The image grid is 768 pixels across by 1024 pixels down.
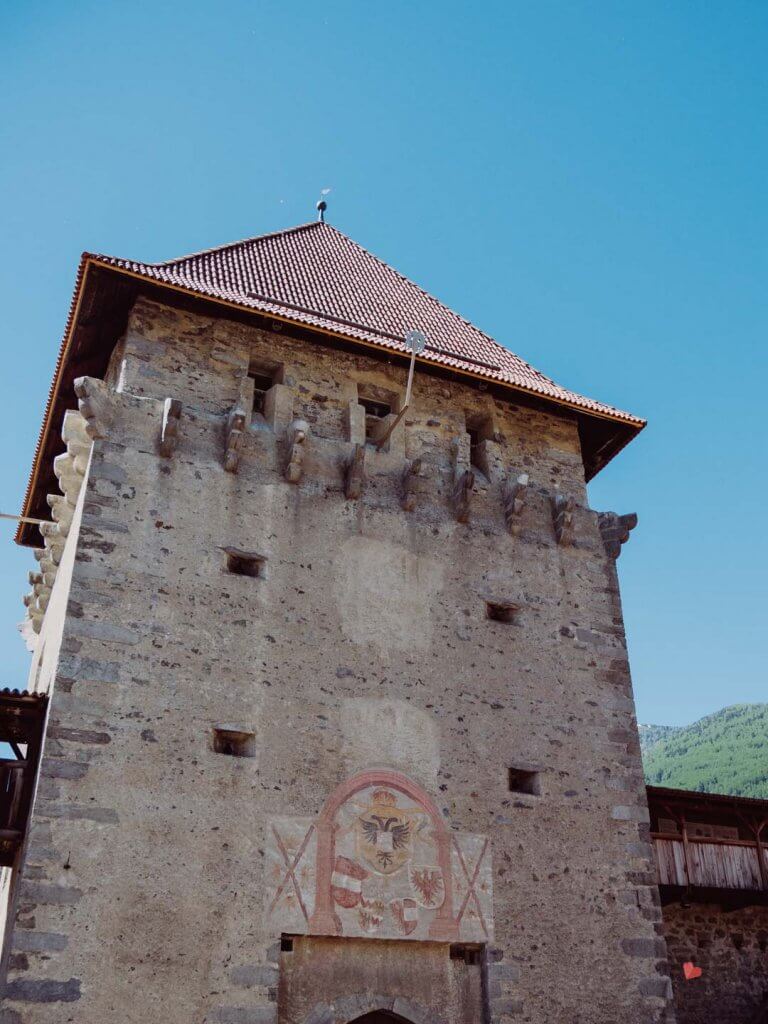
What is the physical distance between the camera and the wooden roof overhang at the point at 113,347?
35.2 ft

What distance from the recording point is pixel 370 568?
34.2ft

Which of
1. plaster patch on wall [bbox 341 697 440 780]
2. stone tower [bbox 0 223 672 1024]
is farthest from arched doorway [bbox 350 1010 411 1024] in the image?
plaster patch on wall [bbox 341 697 440 780]

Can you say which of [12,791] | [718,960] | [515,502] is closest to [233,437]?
[515,502]

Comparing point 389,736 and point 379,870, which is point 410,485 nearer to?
point 389,736

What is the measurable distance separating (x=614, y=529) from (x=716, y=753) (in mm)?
29749

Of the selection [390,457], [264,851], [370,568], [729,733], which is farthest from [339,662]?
[729,733]

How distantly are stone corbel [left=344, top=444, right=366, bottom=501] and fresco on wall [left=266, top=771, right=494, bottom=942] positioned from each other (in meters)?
3.05

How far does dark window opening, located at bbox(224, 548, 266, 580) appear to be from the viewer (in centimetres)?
979

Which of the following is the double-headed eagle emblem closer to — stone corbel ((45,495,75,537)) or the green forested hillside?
stone corbel ((45,495,75,537))

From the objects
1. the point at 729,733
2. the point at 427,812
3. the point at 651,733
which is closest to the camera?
A: the point at 427,812

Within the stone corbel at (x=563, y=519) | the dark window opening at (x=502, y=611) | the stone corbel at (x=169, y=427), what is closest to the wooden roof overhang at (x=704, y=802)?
the dark window opening at (x=502, y=611)

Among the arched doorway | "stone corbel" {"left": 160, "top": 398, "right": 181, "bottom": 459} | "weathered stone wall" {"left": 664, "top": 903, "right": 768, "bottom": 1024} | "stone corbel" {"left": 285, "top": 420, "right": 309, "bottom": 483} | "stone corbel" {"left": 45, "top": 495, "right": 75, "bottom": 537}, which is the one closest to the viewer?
the arched doorway

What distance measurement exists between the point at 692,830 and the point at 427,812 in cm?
487

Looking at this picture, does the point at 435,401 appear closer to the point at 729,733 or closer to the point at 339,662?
the point at 339,662
